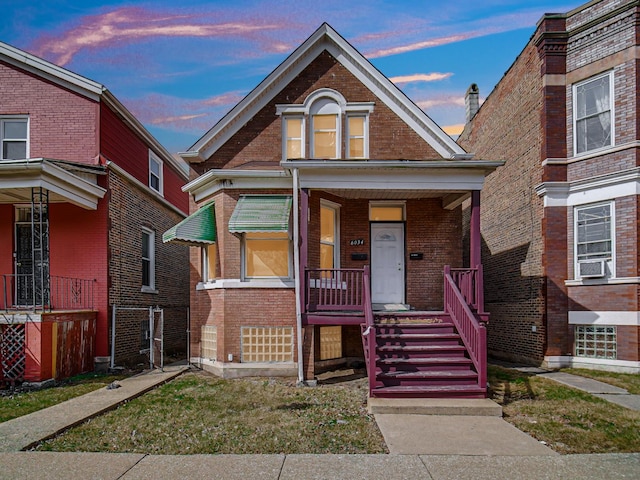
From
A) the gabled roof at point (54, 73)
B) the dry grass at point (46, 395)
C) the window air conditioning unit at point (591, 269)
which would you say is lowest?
the dry grass at point (46, 395)

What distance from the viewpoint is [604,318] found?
37.8 ft

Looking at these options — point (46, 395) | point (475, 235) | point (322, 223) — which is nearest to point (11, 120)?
point (46, 395)

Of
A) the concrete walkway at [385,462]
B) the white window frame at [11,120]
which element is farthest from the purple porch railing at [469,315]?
the white window frame at [11,120]

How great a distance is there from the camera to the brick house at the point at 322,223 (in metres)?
10.2

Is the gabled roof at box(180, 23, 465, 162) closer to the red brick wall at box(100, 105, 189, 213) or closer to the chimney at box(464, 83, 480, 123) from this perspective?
the red brick wall at box(100, 105, 189, 213)

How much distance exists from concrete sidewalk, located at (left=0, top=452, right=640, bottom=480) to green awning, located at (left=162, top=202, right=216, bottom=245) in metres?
6.00

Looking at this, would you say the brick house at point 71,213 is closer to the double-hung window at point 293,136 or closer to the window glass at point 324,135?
the double-hung window at point 293,136

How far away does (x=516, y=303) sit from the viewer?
543 inches

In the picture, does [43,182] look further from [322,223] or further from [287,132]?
[322,223]

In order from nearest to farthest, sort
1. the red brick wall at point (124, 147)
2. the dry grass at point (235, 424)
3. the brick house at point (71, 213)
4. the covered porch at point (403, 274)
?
the dry grass at point (235, 424) → the covered porch at point (403, 274) → the brick house at point (71, 213) → the red brick wall at point (124, 147)

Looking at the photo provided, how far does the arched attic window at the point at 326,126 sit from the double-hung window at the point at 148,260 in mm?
5606

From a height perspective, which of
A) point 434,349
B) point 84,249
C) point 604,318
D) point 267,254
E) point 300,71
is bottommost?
point 434,349

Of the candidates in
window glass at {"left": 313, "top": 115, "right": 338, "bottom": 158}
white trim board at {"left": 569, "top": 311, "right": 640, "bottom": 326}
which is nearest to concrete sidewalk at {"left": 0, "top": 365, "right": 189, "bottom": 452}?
window glass at {"left": 313, "top": 115, "right": 338, "bottom": 158}

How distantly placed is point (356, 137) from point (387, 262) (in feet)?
10.8
